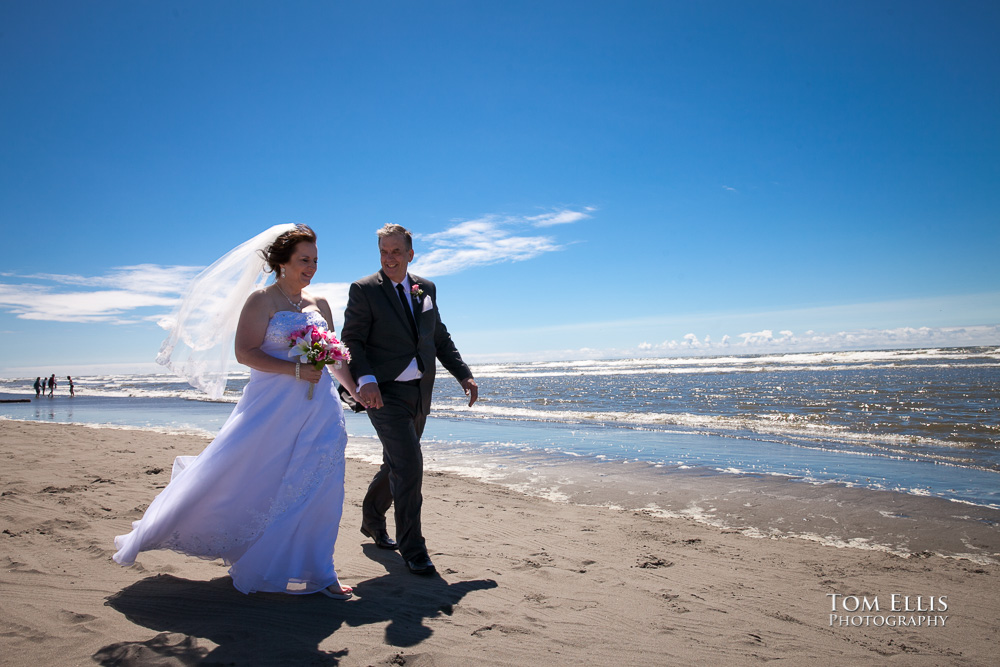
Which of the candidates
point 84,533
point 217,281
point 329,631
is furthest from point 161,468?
point 329,631

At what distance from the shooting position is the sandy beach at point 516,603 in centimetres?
270

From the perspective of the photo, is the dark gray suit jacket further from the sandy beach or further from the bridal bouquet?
the sandy beach

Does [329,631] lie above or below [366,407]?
below

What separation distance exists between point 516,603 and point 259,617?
1.41 meters

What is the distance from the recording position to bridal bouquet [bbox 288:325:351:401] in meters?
3.44

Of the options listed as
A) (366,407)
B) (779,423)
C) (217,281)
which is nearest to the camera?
(366,407)

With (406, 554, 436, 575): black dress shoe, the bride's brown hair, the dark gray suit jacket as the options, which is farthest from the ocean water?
the bride's brown hair

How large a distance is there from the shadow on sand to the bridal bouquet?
1213 mm

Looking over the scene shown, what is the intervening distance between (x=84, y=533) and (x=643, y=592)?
4125 mm

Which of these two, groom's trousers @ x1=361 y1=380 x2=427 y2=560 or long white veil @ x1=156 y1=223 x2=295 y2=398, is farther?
long white veil @ x1=156 y1=223 x2=295 y2=398

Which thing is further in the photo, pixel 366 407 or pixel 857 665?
pixel 366 407

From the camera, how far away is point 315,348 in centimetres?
345

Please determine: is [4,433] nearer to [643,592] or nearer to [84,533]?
[84,533]

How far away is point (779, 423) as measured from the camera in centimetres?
1245
